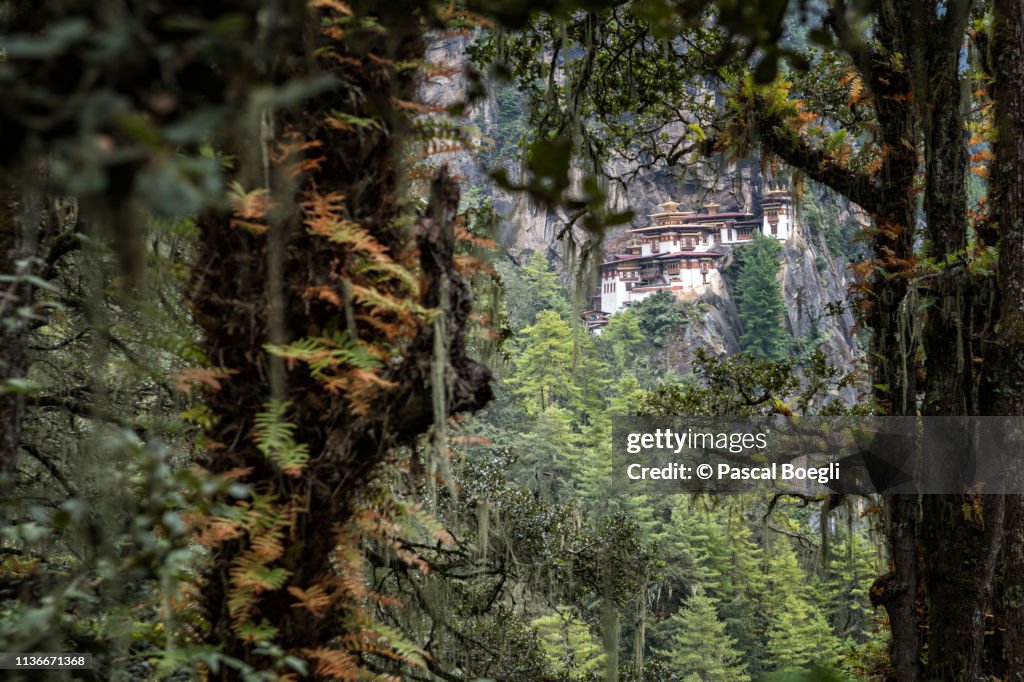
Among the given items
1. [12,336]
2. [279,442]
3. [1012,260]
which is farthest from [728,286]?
[279,442]

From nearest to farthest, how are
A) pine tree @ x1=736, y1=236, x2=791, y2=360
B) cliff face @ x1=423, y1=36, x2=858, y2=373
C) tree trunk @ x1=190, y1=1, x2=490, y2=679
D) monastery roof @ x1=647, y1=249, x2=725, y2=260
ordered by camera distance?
tree trunk @ x1=190, y1=1, x2=490, y2=679
cliff face @ x1=423, y1=36, x2=858, y2=373
pine tree @ x1=736, y1=236, x2=791, y2=360
monastery roof @ x1=647, y1=249, x2=725, y2=260

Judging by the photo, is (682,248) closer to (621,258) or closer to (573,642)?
(621,258)

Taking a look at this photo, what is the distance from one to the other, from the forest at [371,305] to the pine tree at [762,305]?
38903mm

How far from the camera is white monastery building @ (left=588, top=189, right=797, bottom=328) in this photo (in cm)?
5075

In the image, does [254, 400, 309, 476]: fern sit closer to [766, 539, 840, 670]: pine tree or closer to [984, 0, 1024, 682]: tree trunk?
[984, 0, 1024, 682]: tree trunk

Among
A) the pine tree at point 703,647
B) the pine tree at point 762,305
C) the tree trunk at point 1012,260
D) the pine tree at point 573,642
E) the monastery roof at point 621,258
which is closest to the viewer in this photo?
the tree trunk at point 1012,260

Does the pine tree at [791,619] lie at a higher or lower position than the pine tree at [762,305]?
lower

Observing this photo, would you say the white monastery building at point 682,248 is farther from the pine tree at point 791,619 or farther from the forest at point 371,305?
the forest at point 371,305

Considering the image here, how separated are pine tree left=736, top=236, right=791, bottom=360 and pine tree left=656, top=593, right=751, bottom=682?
908 inches

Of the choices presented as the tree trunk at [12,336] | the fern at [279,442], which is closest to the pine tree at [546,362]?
the tree trunk at [12,336]

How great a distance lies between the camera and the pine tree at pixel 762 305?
48219 mm

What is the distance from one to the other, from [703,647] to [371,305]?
87.7 feet

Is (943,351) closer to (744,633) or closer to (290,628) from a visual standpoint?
(290,628)

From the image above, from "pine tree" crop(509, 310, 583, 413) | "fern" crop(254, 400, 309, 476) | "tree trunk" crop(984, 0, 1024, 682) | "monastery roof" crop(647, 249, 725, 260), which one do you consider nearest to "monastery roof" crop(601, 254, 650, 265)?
"monastery roof" crop(647, 249, 725, 260)
